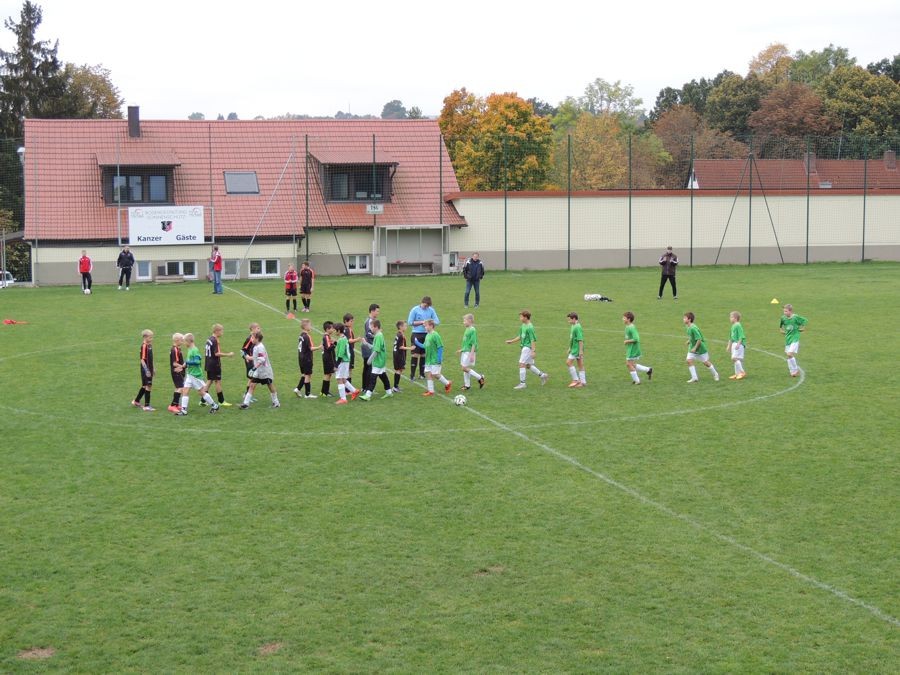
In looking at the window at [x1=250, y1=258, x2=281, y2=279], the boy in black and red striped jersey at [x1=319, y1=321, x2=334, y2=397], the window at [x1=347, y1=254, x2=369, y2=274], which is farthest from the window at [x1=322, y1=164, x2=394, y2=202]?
the boy in black and red striped jersey at [x1=319, y1=321, x2=334, y2=397]

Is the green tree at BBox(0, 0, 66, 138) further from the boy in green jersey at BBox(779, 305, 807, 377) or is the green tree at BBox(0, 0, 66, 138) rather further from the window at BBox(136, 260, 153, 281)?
the boy in green jersey at BBox(779, 305, 807, 377)

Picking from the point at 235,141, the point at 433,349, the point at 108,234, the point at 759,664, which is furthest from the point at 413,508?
the point at 235,141

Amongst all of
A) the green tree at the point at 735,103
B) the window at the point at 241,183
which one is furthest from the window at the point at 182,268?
the green tree at the point at 735,103

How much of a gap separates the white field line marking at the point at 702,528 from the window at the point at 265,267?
34.3 metres

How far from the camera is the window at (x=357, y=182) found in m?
55.9

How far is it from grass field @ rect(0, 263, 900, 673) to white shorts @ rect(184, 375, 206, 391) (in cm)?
101

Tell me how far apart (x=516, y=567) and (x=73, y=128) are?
48721 mm

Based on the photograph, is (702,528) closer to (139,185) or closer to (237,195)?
(237,195)

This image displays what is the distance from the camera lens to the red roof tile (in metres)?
51.9

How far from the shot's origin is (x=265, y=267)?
52719mm

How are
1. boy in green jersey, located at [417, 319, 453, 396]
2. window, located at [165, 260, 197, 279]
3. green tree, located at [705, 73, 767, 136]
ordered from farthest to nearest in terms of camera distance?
green tree, located at [705, 73, 767, 136] → window, located at [165, 260, 197, 279] → boy in green jersey, located at [417, 319, 453, 396]

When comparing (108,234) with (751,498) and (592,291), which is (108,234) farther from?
(751,498)

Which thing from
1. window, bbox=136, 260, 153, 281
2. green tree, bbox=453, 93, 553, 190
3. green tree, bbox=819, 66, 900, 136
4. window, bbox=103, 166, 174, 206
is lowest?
window, bbox=136, 260, 153, 281

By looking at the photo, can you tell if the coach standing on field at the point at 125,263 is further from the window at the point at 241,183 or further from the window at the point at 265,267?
the window at the point at 241,183
